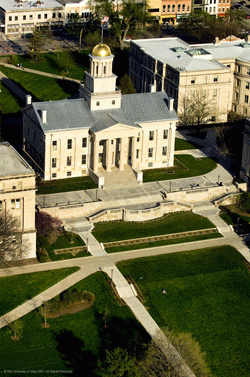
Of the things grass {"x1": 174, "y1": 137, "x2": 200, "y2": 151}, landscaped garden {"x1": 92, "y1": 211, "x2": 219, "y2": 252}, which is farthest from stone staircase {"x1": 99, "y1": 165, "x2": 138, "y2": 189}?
grass {"x1": 174, "y1": 137, "x2": 200, "y2": 151}

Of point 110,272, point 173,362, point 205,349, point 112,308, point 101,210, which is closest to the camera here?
point 173,362

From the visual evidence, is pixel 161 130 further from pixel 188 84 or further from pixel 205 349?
pixel 205 349

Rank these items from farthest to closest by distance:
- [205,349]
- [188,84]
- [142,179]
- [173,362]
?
[188,84] < [142,179] < [205,349] < [173,362]

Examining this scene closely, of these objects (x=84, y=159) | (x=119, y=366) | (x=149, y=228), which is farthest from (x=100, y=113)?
(x=119, y=366)

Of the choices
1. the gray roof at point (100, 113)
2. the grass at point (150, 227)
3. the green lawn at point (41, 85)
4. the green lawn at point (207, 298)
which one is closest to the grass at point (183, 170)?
the gray roof at point (100, 113)

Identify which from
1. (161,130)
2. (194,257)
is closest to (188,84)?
(161,130)

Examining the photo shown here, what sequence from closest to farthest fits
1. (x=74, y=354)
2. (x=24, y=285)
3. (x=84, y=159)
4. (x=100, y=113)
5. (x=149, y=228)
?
(x=74, y=354)
(x=24, y=285)
(x=149, y=228)
(x=100, y=113)
(x=84, y=159)

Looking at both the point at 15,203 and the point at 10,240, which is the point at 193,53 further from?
the point at 10,240
